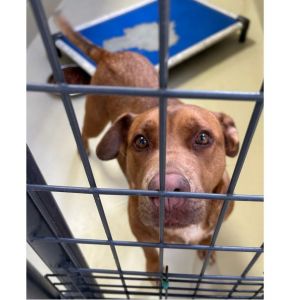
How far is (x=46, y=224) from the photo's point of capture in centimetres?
86

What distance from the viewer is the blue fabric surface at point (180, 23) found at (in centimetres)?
269

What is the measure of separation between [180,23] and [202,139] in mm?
1905

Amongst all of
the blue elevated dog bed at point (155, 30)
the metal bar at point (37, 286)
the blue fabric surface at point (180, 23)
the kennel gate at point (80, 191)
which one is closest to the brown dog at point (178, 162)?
the kennel gate at point (80, 191)

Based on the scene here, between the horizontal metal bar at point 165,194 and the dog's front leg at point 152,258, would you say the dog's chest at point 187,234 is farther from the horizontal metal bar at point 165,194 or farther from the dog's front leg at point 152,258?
A: the horizontal metal bar at point 165,194

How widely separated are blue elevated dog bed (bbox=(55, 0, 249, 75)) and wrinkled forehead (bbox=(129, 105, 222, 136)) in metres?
1.30

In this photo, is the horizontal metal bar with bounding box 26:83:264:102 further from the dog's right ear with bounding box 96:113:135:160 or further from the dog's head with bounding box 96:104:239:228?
the dog's right ear with bounding box 96:113:135:160

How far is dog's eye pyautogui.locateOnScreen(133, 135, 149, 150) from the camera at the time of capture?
1258 mm

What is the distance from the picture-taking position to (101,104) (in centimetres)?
194

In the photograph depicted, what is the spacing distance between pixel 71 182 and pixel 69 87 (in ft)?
5.46

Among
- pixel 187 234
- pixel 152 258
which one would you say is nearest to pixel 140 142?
pixel 187 234

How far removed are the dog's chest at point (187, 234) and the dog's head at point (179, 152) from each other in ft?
0.24

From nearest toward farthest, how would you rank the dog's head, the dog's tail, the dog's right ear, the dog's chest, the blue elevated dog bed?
1. the dog's head
2. the dog's chest
3. the dog's right ear
4. the dog's tail
5. the blue elevated dog bed

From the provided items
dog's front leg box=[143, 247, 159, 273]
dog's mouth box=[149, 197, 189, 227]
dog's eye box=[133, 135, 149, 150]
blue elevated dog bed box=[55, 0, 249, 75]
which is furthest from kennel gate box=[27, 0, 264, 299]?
blue elevated dog bed box=[55, 0, 249, 75]
